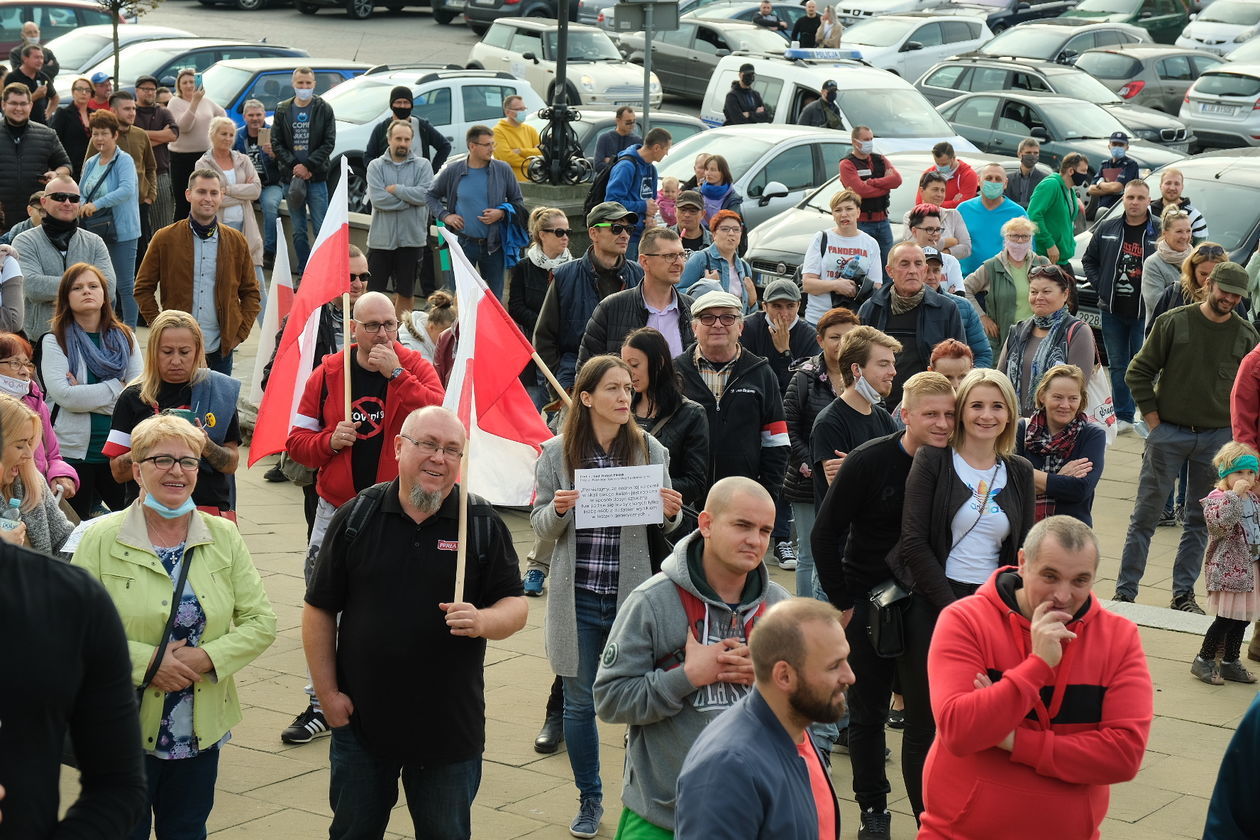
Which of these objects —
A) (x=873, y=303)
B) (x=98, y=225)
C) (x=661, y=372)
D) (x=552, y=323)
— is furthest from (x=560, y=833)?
(x=98, y=225)

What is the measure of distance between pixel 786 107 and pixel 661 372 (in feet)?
50.9

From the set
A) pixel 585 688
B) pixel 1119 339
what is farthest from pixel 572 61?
pixel 585 688

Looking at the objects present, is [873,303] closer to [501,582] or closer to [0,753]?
[501,582]

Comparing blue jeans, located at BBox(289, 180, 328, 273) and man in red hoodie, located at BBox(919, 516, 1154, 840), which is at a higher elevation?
man in red hoodie, located at BBox(919, 516, 1154, 840)

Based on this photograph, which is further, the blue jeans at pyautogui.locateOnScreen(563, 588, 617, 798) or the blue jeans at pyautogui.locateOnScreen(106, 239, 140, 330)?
the blue jeans at pyautogui.locateOnScreen(106, 239, 140, 330)

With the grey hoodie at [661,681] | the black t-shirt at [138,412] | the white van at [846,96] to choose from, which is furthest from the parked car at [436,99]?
the grey hoodie at [661,681]

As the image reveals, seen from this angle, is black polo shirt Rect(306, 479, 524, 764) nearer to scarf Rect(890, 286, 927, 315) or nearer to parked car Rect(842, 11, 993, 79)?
scarf Rect(890, 286, 927, 315)

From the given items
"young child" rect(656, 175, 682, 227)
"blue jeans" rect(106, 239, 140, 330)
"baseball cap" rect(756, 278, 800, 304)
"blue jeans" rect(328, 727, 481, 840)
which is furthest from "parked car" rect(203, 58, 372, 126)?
"blue jeans" rect(328, 727, 481, 840)

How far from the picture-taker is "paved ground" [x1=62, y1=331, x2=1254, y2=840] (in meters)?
6.94

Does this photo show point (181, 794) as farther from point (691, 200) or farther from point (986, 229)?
point (986, 229)

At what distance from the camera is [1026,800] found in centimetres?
502

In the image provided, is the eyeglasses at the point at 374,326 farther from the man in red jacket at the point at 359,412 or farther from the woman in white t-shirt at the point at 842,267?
the woman in white t-shirt at the point at 842,267

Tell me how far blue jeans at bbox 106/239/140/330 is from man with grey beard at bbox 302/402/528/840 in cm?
902

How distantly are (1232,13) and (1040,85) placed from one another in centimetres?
1108
